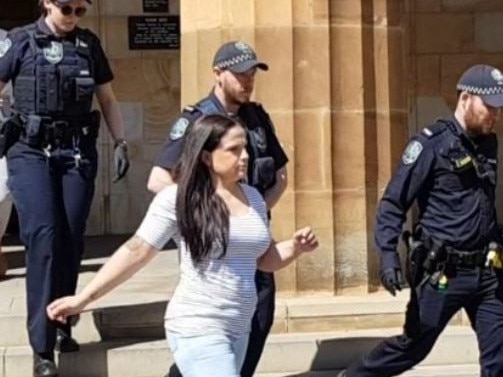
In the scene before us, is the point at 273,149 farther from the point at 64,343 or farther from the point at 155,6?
the point at 155,6

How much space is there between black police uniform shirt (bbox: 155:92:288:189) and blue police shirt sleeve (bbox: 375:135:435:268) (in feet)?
1.82

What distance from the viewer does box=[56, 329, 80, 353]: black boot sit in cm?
699

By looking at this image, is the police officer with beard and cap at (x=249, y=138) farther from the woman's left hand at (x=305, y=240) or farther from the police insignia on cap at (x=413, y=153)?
the woman's left hand at (x=305, y=240)

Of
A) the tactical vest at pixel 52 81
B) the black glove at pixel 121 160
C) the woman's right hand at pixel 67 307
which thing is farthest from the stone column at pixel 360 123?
the woman's right hand at pixel 67 307

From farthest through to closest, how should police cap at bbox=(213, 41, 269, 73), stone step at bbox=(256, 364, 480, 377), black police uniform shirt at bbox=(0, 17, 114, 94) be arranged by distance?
1. stone step at bbox=(256, 364, 480, 377)
2. black police uniform shirt at bbox=(0, 17, 114, 94)
3. police cap at bbox=(213, 41, 269, 73)

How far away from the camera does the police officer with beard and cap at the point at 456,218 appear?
19.6 feet

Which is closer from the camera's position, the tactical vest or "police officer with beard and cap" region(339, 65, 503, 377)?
"police officer with beard and cap" region(339, 65, 503, 377)

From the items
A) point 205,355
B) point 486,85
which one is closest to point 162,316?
point 486,85

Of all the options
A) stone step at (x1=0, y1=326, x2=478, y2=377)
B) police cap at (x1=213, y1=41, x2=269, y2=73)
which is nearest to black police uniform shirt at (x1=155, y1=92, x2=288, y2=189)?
police cap at (x1=213, y1=41, x2=269, y2=73)

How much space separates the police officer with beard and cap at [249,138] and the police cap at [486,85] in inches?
35.5

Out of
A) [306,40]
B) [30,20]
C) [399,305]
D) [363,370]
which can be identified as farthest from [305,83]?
[30,20]

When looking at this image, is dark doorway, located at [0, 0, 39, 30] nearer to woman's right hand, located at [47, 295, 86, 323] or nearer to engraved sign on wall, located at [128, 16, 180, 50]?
engraved sign on wall, located at [128, 16, 180, 50]

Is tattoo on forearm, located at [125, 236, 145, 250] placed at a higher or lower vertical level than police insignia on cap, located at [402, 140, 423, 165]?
lower

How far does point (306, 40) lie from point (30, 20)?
5140 mm
